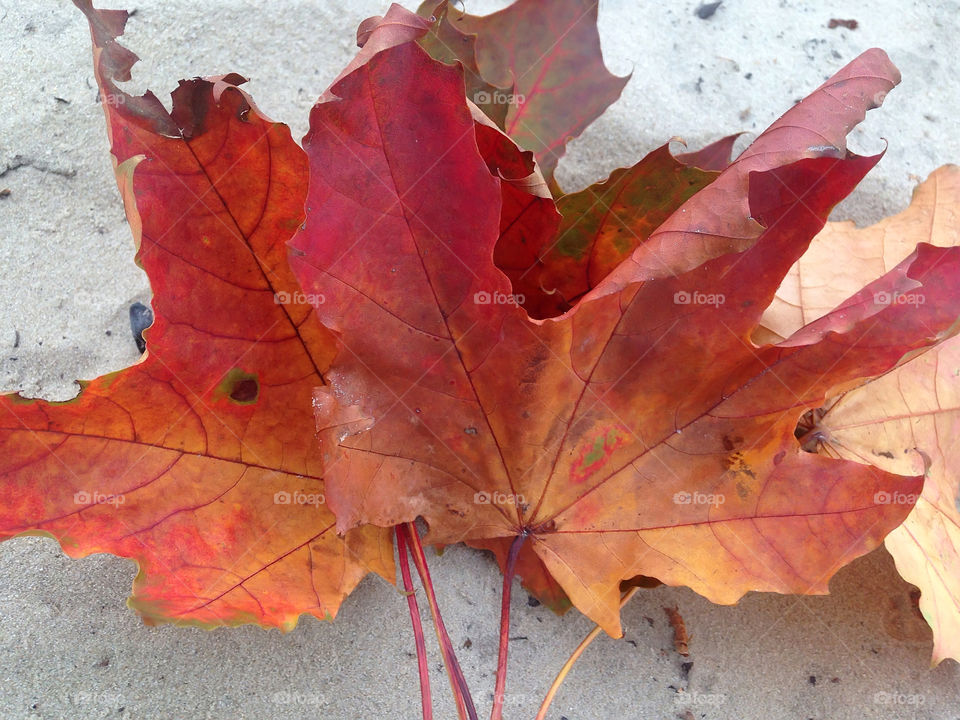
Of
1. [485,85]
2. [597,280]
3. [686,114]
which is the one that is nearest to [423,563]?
[597,280]

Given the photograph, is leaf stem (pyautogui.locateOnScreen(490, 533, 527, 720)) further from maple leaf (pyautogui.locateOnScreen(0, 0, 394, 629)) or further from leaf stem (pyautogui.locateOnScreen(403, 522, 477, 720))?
maple leaf (pyautogui.locateOnScreen(0, 0, 394, 629))

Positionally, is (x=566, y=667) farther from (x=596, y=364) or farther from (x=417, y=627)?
(x=596, y=364)

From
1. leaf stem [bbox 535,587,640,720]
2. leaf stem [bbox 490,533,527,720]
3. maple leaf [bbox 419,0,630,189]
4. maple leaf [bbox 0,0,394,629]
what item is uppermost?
maple leaf [bbox 419,0,630,189]

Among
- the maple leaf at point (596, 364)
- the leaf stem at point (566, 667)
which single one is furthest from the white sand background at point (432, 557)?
the maple leaf at point (596, 364)

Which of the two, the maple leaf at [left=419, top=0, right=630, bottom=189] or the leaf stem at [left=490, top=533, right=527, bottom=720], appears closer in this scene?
the leaf stem at [left=490, top=533, right=527, bottom=720]

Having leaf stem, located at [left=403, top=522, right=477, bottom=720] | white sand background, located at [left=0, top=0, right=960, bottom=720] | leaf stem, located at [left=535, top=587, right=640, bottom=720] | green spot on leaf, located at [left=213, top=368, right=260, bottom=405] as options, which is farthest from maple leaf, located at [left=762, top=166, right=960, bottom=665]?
green spot on leaf, located at [left=213, top=368, right=260, bottom=405]

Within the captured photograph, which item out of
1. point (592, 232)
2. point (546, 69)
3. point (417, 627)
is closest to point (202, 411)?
point (417, 627)
